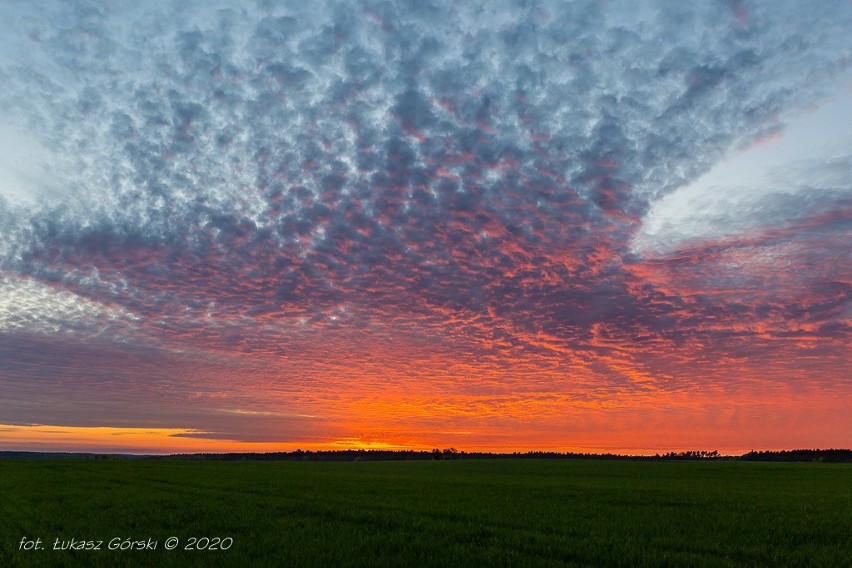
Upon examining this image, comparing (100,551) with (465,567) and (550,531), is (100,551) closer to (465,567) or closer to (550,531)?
(465,567)

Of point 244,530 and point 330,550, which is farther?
point 244,530

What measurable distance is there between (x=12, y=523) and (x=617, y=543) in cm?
2154

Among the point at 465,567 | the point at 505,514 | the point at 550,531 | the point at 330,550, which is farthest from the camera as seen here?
the point at 505,514

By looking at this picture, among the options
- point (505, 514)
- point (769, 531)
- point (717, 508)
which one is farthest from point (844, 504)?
point (505, 514)

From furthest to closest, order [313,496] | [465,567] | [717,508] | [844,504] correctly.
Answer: [313,496] → [844,504] → [717,508] → [465,567]

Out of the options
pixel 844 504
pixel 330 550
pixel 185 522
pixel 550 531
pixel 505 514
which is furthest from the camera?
pixel 844 504

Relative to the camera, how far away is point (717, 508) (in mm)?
26359

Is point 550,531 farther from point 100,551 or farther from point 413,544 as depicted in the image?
point 100,551

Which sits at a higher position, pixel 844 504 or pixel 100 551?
pixel 844 504

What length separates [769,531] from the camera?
1936 centimetres

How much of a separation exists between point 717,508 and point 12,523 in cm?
2877

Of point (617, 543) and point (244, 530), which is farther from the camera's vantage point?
point (244, 530)

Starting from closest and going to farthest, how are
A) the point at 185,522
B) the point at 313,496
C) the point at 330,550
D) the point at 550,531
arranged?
the point at 330,550, the point at 550,531, the point at 185,522, the point at 313,496

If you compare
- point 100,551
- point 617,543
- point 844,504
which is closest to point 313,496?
point 100,551
